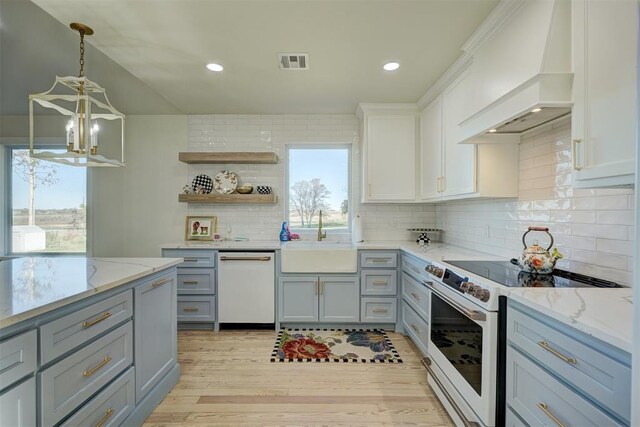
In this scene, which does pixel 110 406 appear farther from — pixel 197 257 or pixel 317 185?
pixel 317 185

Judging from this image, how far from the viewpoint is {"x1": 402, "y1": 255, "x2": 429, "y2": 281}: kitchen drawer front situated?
7.83 feet

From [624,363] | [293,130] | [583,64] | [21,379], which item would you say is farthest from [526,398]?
[293,130]

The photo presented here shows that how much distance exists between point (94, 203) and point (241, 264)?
2.29m

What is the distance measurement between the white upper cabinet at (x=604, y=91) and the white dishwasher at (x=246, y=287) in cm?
257

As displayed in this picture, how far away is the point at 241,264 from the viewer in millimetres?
3068

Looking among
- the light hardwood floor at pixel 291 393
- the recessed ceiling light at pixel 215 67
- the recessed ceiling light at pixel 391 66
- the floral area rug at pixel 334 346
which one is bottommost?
the light hardwood floor at pixel 291 393

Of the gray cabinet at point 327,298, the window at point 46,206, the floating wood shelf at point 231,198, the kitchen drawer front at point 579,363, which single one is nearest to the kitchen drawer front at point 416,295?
the gray cabinet at point 327,298

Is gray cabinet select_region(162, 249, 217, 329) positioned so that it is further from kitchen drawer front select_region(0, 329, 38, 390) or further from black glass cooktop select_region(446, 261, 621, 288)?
black glass cooktop select_region(446, 261, 621, 288)

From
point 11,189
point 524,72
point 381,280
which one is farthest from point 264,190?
point 11,189

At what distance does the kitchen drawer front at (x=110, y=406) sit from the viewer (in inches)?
50.8

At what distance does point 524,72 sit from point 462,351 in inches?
60.3

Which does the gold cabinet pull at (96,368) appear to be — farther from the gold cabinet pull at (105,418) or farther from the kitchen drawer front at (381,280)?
the kitchen drawer front at (381,280)

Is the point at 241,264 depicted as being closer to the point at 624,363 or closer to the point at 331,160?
the point at 331,160

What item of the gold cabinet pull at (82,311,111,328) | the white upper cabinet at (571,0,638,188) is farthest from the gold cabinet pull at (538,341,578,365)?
the gold cabinet pull at (82,311,111,328)
